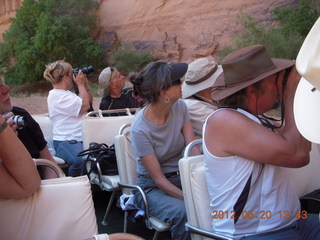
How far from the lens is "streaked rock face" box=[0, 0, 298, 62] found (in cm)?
1705

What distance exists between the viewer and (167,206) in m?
2.42

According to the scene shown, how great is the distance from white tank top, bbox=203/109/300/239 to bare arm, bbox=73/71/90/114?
2.88 metres

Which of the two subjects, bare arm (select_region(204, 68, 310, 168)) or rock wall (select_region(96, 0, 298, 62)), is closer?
bare arm (select_region(204, 68, 310, 168))

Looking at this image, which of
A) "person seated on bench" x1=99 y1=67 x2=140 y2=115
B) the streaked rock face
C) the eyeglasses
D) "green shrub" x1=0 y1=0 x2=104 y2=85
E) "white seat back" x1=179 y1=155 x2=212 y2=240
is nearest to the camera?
"white seat back" x1=179 y1=155 x2=212 y2=240

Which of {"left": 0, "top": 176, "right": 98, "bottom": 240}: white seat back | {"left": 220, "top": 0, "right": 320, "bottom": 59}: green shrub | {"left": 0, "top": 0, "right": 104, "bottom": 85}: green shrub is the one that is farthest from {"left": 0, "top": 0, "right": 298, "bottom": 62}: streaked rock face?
{"left": 0, "top": 176, "right": 98, "bottom": 240}: white seat back

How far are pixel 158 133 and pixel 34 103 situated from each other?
50.4 feet

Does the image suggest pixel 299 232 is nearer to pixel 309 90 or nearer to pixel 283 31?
pixel 309 90

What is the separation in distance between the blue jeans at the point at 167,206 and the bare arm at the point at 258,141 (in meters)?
0.66

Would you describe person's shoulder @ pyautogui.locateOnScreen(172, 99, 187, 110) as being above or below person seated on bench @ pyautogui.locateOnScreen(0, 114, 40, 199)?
below

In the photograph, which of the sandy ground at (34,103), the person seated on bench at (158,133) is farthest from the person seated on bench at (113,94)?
the sandy ground at (34,103)

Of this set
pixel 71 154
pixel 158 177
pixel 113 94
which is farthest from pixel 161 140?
pixel 113 94

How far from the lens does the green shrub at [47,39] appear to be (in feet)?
64.8

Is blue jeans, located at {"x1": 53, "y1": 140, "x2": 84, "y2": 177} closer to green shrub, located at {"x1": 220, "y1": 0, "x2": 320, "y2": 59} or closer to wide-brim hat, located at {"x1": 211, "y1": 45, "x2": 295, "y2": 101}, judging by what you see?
wide-brim hat, located at {"x1": 211, "y1": 45, "x2": 295, "y2": 101}

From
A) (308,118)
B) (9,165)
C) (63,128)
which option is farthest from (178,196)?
(63,128)
